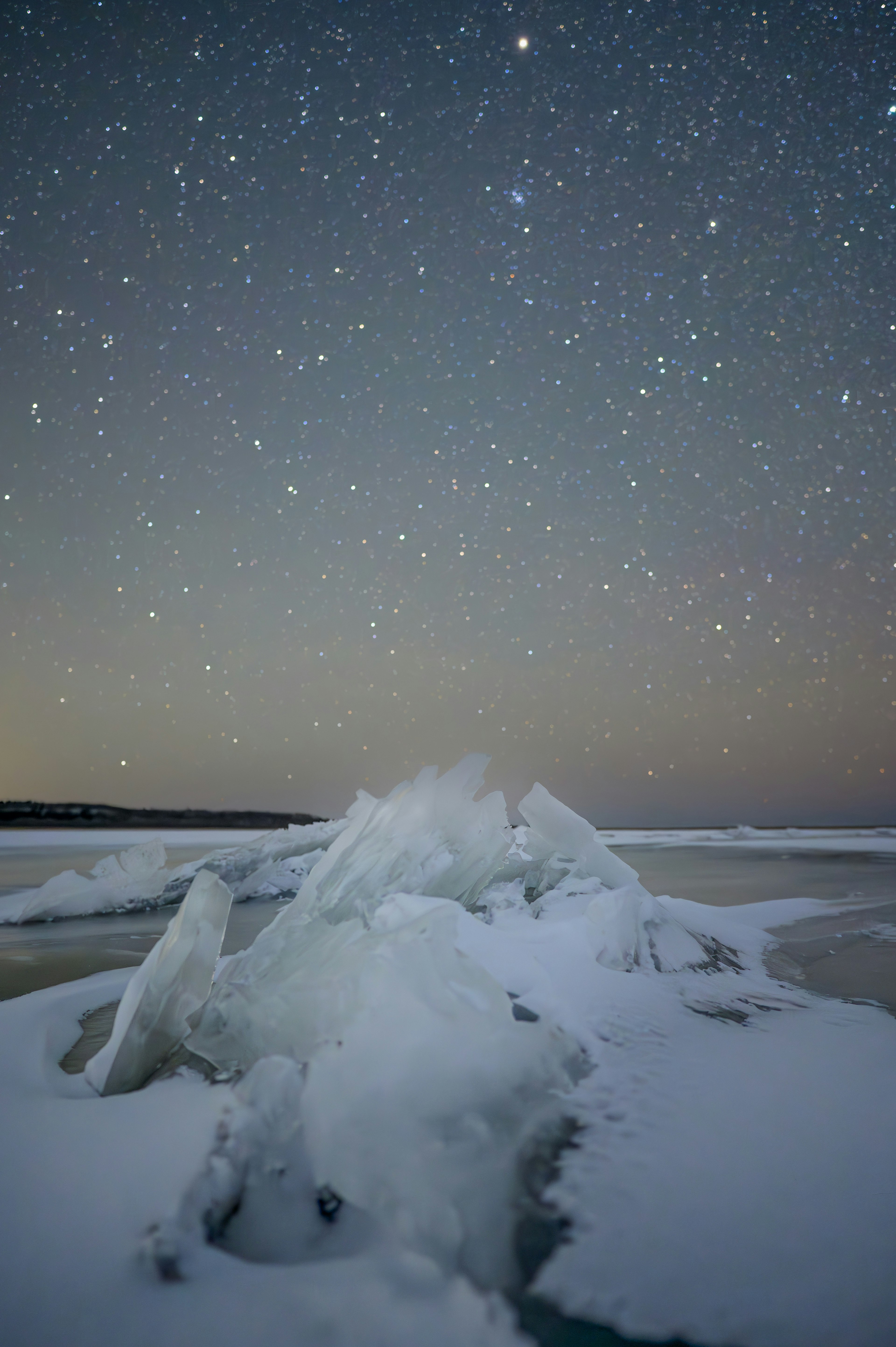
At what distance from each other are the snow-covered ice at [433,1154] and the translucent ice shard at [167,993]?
0.04 feet

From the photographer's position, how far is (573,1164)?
1.89m

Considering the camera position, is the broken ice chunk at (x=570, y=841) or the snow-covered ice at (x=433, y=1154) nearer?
the snow-covered ice at (x=433, y=1154)

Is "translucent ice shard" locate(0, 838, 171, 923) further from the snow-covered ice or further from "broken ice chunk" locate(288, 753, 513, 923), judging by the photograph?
"broken ice chunk" locate(288, 753, 513, 923)

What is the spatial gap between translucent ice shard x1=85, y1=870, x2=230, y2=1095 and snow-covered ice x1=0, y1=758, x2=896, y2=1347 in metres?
0.01

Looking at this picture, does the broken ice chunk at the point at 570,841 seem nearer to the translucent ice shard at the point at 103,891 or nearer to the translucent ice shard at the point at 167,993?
the translucent ice shard at the point at 167,993

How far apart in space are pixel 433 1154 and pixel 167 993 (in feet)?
4.76

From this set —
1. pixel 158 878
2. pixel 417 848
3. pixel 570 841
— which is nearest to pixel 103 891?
pixel 158 878

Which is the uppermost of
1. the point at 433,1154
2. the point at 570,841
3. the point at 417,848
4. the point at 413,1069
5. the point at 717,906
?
the point at 417,848

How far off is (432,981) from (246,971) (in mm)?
1121

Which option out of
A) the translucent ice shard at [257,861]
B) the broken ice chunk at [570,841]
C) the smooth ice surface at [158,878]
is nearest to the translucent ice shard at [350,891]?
the broken ice chunk at [570,841]

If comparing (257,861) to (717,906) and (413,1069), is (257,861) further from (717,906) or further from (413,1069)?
(413,1069)

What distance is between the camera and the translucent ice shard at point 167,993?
2.46m

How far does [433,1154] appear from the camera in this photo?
1855mm

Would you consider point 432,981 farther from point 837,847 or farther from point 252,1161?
point 837,847
